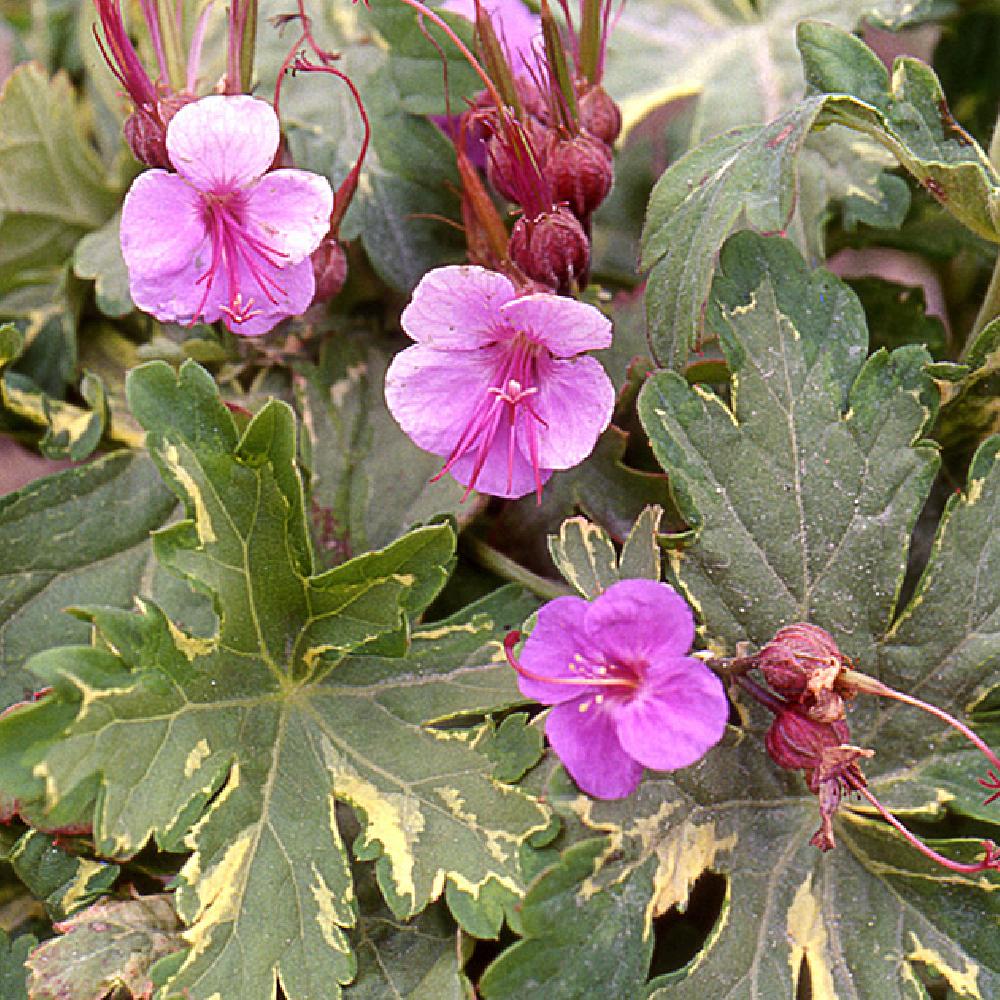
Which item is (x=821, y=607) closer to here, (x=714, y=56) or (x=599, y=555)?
(x=599, y=555)

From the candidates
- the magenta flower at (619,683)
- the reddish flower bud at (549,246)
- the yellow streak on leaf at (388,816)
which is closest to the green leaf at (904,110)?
the reddish flower bud at (549,246)

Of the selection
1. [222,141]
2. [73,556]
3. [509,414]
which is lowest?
[73,556]

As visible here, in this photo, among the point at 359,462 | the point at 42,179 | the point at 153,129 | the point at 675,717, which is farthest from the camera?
the point at 42,179

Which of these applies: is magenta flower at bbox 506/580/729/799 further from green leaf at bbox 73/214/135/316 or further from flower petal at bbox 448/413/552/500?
green leaf at bbox 73/214/135/316

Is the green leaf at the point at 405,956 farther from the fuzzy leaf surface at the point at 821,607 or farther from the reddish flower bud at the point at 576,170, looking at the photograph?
the reddish flower bud at the point at 576,170

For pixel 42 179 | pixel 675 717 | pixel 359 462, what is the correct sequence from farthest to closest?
A: pixel 42 179, pixel 359 462, pixel 675 717

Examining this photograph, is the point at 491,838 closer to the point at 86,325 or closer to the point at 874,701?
the point at 874,701

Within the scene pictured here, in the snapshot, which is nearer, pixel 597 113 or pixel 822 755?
pixel 822 755

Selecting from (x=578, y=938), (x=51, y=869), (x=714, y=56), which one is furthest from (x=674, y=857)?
(x=714, y=56)
